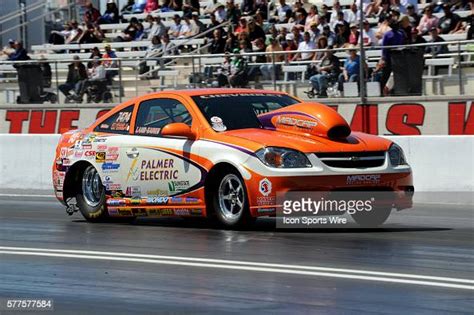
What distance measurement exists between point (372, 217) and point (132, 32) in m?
16.1

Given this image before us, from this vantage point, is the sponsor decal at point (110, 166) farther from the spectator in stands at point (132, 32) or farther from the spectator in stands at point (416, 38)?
the spectator in stands at point (132, 32)

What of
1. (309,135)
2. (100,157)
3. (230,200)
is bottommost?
(230,200)

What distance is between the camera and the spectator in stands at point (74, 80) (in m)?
21.1

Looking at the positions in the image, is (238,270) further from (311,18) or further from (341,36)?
(311,18)

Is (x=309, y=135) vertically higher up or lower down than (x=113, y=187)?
higher up

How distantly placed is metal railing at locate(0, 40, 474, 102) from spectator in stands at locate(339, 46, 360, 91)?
131 mm

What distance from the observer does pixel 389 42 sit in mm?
18328

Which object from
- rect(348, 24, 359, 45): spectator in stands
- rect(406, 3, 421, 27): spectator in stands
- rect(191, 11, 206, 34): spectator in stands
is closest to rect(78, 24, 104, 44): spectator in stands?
rect(191, 11, 206, 34): spectator in stands

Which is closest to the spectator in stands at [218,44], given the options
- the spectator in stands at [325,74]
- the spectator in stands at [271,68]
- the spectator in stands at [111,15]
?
the spectator in stands at [271,68]

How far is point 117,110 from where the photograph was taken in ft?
43.4

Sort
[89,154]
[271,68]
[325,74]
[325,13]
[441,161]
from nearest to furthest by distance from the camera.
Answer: [89,154], [441,161], [325,74], [271,68], [325,13]

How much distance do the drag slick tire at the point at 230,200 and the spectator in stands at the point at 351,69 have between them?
6.65 meters

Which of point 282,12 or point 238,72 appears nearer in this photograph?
point 238,72

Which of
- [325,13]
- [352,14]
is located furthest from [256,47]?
[352,14]
